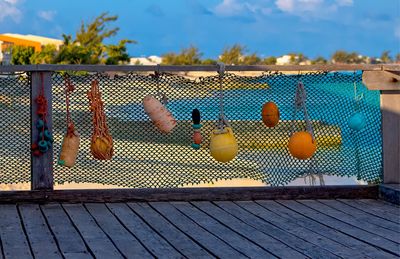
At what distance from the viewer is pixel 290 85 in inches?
259

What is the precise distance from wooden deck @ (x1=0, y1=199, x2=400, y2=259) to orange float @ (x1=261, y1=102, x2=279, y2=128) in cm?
59

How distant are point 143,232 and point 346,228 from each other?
1.30 metres

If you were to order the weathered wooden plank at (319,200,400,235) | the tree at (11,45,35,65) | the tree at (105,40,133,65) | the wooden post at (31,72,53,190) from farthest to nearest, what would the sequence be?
the tree at (105,40,133,65)
the tree at (11,45,35,65)
the wooden post at (31,72,53,190)
the weathered wooden plank at (319,200,400,235)

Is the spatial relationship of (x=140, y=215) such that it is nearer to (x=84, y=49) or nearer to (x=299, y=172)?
(x=299, y=172)

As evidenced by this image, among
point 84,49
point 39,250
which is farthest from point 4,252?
point 84,49

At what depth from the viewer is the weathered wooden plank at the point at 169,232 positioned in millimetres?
4695

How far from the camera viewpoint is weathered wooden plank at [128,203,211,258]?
4.70 m

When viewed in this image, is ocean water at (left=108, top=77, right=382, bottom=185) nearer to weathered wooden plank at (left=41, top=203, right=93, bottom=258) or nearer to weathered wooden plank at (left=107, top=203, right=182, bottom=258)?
weathered wooden plank at (left=107, top=203, right=182, bottom=258)

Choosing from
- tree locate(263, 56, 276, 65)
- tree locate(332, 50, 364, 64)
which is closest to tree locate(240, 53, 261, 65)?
tree locate(263, 56, 276, 65)

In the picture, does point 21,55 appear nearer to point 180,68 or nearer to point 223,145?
point 180,68

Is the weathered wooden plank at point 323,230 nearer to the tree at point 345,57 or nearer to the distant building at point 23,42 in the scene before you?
the distant building at point 23,42

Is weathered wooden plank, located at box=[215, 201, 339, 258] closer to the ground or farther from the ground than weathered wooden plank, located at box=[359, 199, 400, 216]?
closer to the ground

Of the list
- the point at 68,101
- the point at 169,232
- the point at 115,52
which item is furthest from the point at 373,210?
the point at 115,52

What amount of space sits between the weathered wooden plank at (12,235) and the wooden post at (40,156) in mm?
278
